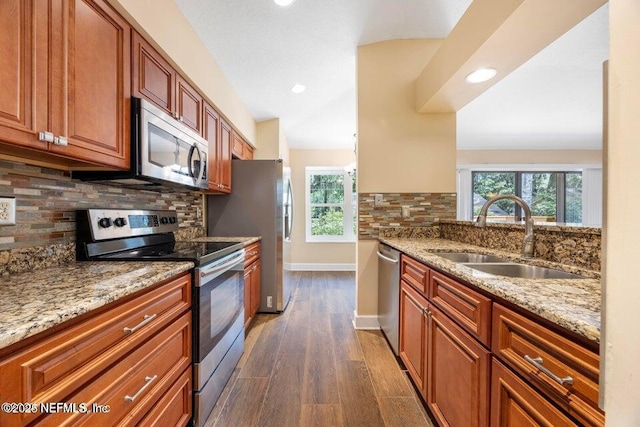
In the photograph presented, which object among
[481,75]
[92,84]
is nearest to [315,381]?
[92,84]

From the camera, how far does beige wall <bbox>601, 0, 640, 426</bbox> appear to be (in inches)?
17.1

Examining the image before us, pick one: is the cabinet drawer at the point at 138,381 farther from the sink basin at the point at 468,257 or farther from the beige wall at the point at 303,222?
the beige wall at the point at 303,222

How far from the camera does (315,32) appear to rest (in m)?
2.27

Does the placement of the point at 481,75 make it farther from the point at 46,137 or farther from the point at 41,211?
the point at 41,211

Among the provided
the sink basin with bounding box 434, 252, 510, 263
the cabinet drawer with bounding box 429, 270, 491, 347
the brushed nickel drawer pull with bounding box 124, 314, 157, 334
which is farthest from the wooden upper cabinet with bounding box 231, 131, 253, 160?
the cabinet drawer with bounding box 429, 270, 491, 347

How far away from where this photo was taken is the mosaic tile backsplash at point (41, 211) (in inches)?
43.3

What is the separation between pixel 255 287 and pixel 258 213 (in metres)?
0.74

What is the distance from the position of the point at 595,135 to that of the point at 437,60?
15.3 ft

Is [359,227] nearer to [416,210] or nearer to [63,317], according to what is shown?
[416,210]

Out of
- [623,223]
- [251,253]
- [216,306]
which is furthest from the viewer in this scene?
[251,253]

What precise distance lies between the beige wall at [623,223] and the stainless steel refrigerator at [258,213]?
2.60 m

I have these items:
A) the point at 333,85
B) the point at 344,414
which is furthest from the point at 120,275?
the point at 333,85

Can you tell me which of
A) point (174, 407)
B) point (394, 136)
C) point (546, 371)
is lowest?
point (174, 407)

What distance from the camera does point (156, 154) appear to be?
1525mm
